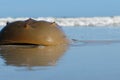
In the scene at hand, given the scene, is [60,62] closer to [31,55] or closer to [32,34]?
[31,55]

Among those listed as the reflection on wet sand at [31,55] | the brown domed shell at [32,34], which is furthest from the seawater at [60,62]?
the brown domed shell at [32,34]

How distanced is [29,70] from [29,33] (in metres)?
2.92

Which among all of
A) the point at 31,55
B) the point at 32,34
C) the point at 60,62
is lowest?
the point at 60,62

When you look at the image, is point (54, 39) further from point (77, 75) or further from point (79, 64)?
point (77, 75)

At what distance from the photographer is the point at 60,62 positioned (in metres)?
5.46

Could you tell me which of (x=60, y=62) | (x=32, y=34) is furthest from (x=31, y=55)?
(x=32, y=34)

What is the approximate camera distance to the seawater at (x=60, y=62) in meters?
4.44

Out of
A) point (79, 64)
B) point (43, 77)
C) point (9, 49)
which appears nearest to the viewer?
point (43, 77)

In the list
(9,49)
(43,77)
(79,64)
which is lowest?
(43,77)

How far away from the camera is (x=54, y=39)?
7832 mm

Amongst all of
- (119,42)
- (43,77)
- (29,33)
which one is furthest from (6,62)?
(119,42)

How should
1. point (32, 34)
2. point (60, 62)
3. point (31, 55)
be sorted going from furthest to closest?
point (32, 34) → point (31, 55) → point (60, 62)

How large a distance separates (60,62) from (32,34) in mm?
2306

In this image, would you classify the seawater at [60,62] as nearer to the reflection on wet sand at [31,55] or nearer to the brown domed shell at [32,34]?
the reflection on wet sand at [31,55]
